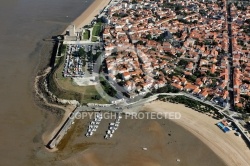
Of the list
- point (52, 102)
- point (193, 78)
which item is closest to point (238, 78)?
point (193, 78)

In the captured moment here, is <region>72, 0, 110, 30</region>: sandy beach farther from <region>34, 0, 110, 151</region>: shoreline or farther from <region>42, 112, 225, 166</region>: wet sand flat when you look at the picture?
<region>42, 112, 225, 166</region>: wet sand flat

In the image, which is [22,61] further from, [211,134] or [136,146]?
[211,134]

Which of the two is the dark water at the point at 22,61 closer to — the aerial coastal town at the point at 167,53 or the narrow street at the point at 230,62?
the aerial coastal town at the point at 167,53

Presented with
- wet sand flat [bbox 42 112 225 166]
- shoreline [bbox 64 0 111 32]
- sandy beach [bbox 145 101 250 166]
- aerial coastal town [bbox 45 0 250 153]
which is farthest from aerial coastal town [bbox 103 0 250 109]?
wet sand flat [bbox 42 112 225 166]

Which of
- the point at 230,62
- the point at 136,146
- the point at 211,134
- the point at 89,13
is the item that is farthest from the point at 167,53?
the point at 89,13

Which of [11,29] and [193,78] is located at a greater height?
[11,29]

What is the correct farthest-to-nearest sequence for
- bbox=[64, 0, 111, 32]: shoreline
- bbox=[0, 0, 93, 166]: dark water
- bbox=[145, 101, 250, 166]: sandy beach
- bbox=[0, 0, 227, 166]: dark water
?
bbox=[64, 0, 111, 32]: shoreline
bbox=[0, 0, 93, 166]: dark water
bbox=[0, 0, 227, 166]: dark water
bbox=[145, 101, 250, 166]: sandy beach

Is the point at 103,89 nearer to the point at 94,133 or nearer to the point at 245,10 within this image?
the point at 94,133
